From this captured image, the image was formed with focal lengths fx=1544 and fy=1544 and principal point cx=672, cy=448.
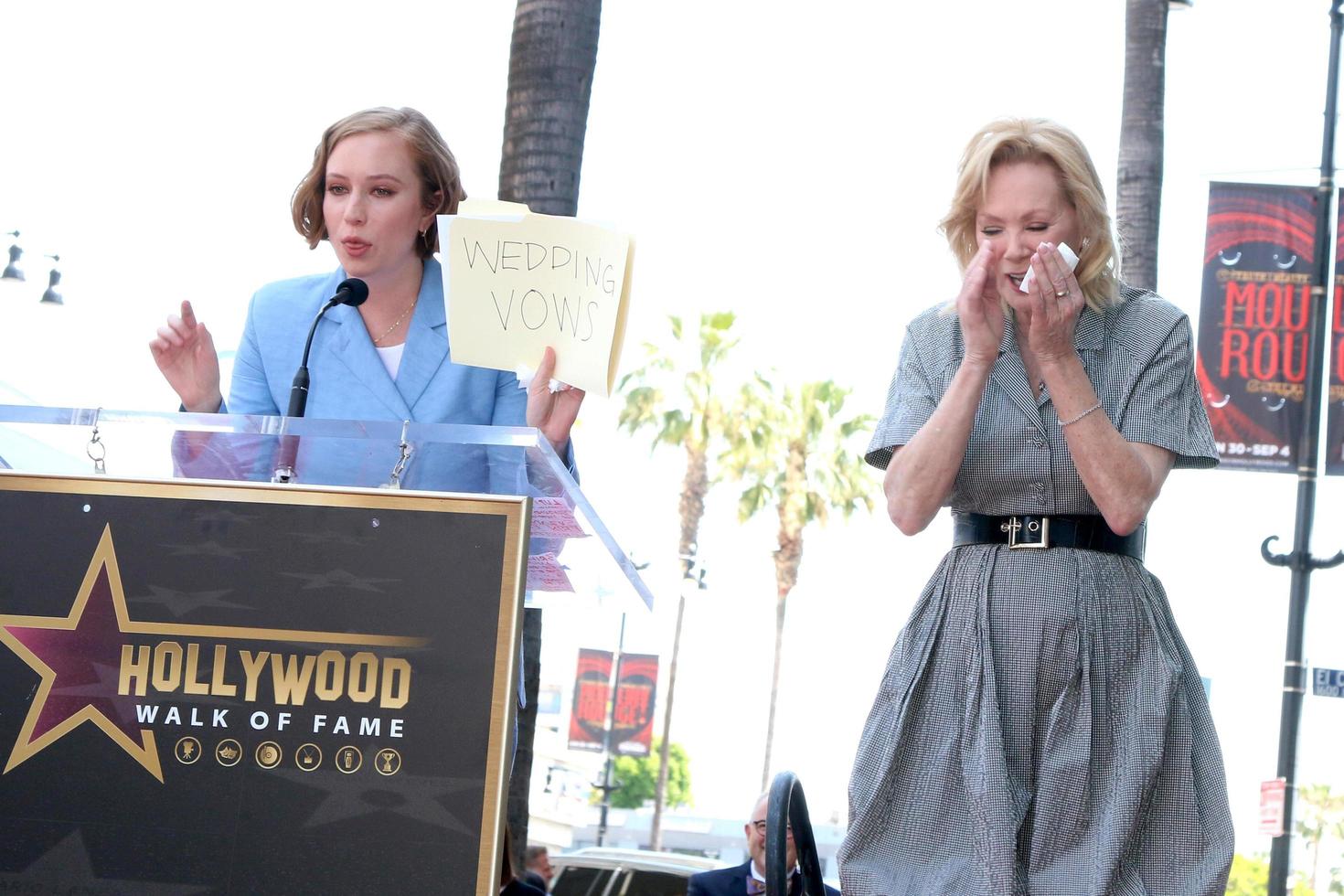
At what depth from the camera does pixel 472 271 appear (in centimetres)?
282

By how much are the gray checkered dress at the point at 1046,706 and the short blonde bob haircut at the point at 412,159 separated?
1130 mm

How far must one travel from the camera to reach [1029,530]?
9.92ft

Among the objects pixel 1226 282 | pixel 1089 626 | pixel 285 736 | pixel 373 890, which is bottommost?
pixel 373 890

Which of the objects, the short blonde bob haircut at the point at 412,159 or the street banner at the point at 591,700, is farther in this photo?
the street banner at the point at 591,700

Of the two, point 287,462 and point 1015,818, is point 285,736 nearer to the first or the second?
point 287,462

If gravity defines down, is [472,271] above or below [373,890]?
above

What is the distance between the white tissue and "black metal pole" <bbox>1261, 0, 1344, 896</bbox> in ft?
34.0

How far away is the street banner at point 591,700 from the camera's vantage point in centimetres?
4009

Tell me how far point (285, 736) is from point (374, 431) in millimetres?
482

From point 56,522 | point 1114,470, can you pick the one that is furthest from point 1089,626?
point 56,522

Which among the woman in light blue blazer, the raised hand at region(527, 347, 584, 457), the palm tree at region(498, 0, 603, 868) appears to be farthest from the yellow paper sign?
the palm tree at region(498, 0, 603, 868)

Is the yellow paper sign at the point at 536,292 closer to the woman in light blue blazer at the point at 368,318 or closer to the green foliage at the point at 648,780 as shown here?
the woman in light blue blazer at the point at 368,318

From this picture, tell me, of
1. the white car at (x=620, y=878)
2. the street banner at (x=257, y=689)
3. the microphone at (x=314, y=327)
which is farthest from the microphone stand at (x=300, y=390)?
the white car at (x=620, y=878)

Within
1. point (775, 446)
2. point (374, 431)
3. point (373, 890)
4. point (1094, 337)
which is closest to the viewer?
point (373, 890)
